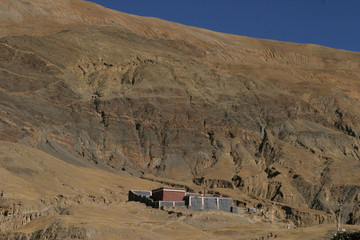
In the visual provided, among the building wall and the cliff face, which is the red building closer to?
the building wall

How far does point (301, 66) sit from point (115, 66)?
6688 cm

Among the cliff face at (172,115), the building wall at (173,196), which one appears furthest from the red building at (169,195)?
the cliff face at (172,115)

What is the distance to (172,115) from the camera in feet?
444

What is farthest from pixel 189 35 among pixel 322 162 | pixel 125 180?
pixel 125 180

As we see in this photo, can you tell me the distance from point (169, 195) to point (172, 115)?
42.5 metres

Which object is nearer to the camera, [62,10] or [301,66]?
[62,10]

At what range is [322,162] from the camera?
13038cm

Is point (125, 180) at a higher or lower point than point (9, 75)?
lower

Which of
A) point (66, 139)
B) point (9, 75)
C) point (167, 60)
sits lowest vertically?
point (66, 139)

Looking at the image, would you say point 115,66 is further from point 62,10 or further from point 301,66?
point 301,66

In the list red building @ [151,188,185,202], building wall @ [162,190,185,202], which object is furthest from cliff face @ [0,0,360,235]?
building wall @ [162,190,185,202]

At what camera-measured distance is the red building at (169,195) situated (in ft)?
306

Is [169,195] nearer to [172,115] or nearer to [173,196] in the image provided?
[173,196]

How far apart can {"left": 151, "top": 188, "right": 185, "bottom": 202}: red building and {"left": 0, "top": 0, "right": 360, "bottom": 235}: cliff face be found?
21483 mm
